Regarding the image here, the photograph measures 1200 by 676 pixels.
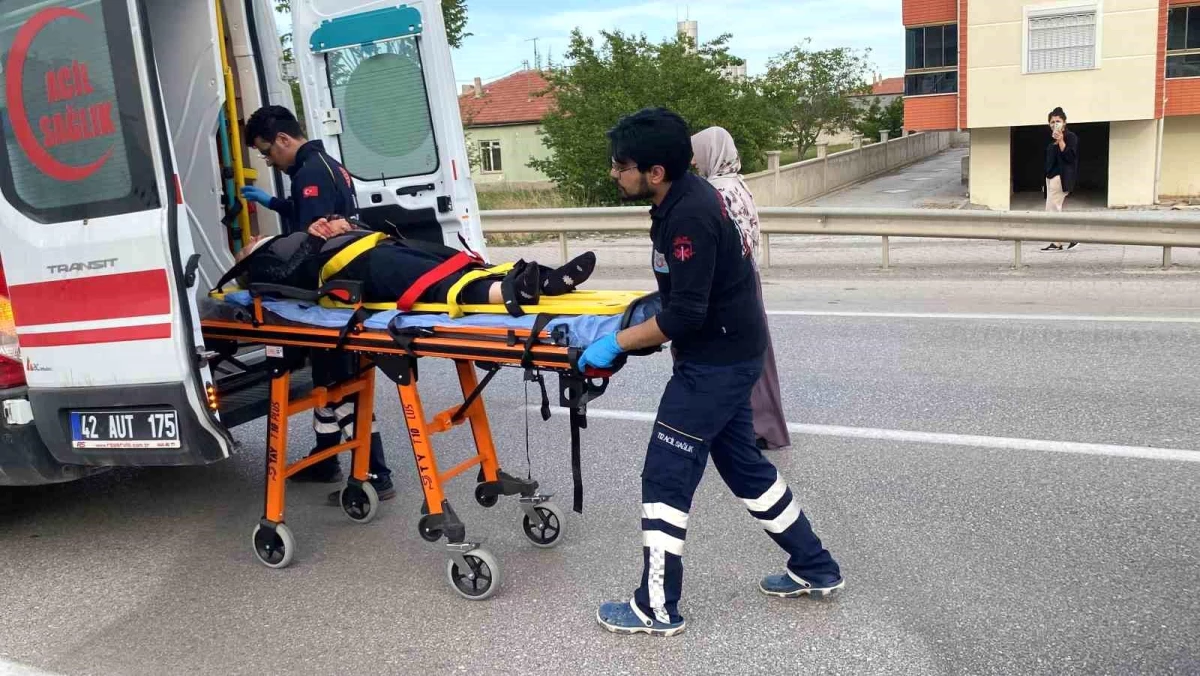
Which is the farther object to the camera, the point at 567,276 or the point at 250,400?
the point at 250,400

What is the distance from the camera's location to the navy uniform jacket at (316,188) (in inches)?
208

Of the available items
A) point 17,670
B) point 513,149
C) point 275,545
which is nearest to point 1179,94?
point 275,545

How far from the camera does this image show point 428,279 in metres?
4.34

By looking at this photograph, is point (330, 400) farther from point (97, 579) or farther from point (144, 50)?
point (144, 50)

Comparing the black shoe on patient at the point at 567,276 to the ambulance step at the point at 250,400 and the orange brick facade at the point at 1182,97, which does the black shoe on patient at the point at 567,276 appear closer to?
the ambulance step at the point at 250,400

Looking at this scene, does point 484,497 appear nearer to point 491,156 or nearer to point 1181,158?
point 1181,158

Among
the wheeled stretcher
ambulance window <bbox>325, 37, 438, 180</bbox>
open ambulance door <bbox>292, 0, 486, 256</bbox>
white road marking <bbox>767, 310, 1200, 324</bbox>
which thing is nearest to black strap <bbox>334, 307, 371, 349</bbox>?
the wheeled stretcher

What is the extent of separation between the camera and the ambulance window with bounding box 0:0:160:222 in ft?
13.9

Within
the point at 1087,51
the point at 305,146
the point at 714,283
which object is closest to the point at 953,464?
the point at 714,283

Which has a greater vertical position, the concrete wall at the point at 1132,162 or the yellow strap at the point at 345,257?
the yellow strap at the point at 345,257

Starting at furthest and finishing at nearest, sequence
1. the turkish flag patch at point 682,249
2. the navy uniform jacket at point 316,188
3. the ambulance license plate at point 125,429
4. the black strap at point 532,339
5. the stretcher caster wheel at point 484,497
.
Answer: the navy uniform jacket at point 316,188 < the stretcher caster wheel at point 484,497 < the ambulance license plate at point 125,429 < the black strap at point 532,339 < the turkish flag patch at point 682,249

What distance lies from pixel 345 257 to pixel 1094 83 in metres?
25.4

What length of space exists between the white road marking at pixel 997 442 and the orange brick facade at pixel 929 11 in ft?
85.0

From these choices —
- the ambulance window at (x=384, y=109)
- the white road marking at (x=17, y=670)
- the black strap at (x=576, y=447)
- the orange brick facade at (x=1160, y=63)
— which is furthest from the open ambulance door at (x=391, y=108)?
the orange brick facade at (x=1160, y=63)
